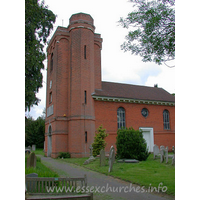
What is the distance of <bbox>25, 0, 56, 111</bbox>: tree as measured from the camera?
817 centimetres

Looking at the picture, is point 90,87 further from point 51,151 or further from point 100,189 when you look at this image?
point 100,189

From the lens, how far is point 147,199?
662 centimetres

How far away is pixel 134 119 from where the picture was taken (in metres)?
26.8

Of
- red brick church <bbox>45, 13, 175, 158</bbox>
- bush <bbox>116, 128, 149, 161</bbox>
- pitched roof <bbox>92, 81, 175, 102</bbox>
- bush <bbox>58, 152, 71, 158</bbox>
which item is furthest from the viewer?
pitched roof <bbox>92, 81, 175, 102</bbox>

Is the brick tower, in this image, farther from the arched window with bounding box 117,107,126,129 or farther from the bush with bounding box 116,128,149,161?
the bush with bounding box 116,128,149,161

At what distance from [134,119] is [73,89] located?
889 centimetres

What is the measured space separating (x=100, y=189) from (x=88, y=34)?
2073 cm

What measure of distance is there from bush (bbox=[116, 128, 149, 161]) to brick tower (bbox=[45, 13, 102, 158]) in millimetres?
7004

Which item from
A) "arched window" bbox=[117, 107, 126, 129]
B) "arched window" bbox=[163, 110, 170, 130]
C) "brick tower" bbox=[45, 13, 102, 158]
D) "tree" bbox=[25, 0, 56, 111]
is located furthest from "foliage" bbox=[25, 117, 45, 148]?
"tree" bbox=[25, 0, 56, 111]

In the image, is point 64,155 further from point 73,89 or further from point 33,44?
point 33,44

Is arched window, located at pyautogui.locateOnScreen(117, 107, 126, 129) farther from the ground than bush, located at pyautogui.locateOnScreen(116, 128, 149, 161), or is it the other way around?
arched window, located at pyautogui.locateOnScreen(117, 107, 126, 129)

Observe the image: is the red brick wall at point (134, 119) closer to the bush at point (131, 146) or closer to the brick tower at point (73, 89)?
the brick tower at point (73, 89)

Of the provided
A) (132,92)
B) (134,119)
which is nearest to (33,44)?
(134,119)

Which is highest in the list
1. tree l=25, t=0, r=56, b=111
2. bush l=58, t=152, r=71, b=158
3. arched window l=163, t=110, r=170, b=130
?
tree l=25, t=0, r=56, b=111
